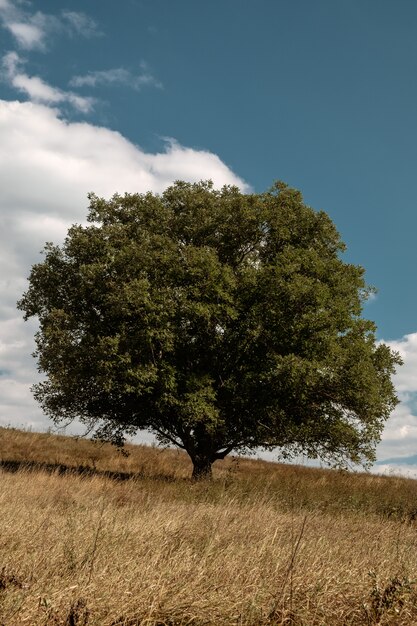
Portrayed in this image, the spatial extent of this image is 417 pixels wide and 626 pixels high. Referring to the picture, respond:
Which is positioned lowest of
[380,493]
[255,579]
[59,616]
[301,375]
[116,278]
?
[59,616]

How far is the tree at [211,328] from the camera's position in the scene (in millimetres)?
21625

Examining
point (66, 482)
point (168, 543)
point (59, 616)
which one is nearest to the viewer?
point (59, 616)

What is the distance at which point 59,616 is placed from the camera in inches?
240

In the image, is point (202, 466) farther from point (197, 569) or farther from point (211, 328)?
point (197, 569)

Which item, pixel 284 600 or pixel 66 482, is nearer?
pixel 284 600

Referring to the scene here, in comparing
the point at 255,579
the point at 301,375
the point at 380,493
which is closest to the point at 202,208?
the point at 301,375

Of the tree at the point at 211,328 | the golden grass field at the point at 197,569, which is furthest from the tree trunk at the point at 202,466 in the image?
the golden grass field at the point at 197,569

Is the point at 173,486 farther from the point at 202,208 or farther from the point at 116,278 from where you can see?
the point at 202,208

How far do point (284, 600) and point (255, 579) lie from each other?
0.47 meters

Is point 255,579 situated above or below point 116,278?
below

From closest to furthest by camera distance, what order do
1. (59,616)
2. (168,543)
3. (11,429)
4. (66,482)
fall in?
(59,616) → (168,543) → (66,482) → (11,429)

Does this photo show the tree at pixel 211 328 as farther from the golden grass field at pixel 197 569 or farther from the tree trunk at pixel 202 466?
the golden grass field at pixel 197 569

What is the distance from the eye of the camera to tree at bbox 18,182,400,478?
851 inches

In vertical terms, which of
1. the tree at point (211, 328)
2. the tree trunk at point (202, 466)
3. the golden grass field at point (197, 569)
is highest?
the tree at point (211, 328)
